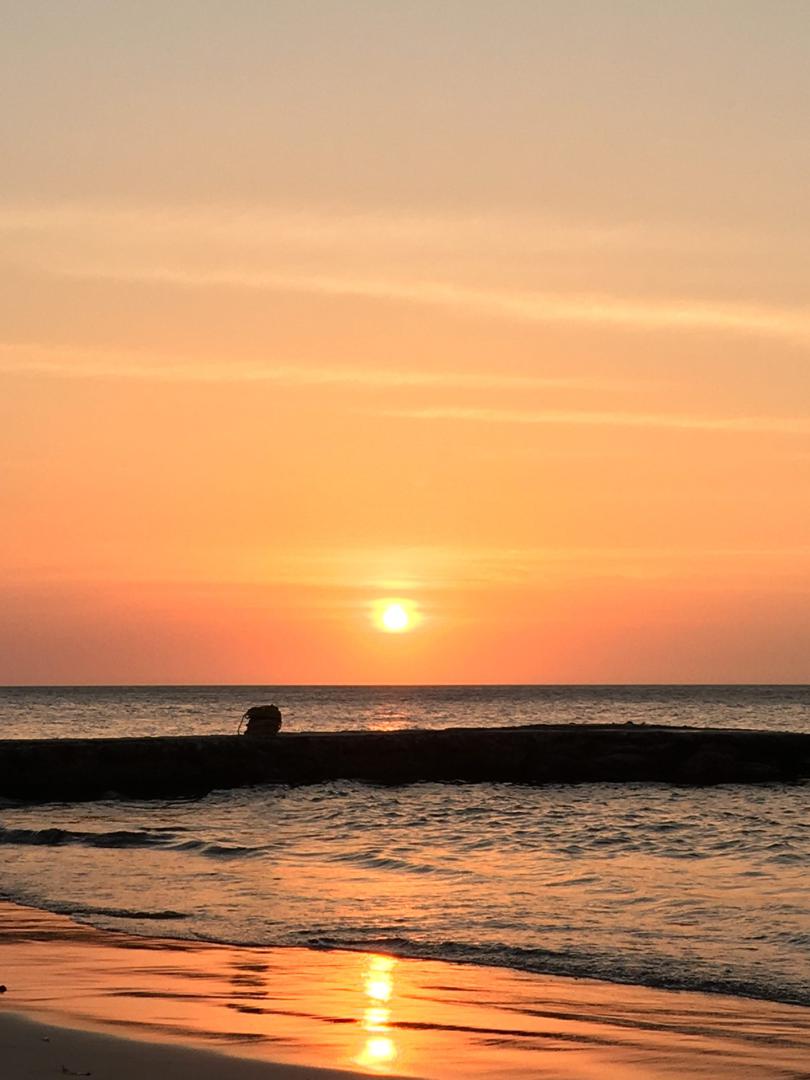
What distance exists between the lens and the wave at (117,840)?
2411 cm

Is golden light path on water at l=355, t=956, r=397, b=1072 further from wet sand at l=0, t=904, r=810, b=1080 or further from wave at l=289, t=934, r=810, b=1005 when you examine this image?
wave at l=289, t=934, r=810, b=1005

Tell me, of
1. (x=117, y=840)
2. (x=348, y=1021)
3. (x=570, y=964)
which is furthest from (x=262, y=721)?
(x=348, y=1021)

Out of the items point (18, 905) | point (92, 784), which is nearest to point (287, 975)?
point (18, 905)

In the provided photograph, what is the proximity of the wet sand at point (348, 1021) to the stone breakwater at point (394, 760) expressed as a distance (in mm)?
23538

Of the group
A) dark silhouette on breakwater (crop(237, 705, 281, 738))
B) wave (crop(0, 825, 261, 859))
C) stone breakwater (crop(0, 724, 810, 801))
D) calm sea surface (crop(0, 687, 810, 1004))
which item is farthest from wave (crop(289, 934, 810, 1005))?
dark silhouette on breakwater (crop(237, 705, 281, 738))

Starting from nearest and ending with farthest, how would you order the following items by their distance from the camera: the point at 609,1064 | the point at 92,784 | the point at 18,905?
1. the point at 609,1064
2. the point at 18,905
3. the point at 92,784

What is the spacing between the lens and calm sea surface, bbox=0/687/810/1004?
48.5 ft

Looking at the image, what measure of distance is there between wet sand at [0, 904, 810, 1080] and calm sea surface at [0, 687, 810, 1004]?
101cm

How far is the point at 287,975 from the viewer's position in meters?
13.2

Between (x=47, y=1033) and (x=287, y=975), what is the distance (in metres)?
3.50

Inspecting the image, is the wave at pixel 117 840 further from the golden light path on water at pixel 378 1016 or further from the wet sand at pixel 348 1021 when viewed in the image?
the golden light path on water at pixel 378 1016

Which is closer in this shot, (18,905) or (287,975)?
(287,975)

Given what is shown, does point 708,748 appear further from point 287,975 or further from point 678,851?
point 287,975

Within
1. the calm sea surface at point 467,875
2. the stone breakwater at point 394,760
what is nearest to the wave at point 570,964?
the calm sea surface at point 467,875
